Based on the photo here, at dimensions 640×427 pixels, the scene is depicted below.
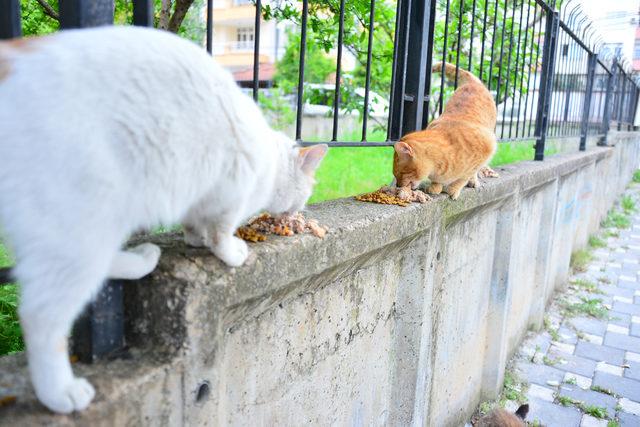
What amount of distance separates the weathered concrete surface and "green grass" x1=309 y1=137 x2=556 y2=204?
1.28 meters

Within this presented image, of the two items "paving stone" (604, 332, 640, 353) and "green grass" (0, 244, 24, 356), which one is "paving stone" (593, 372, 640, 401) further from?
"green grass" (0, 244, 24, 356)

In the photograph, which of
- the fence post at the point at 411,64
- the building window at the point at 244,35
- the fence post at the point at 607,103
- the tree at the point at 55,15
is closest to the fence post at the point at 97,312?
the tree at the point at 55,15

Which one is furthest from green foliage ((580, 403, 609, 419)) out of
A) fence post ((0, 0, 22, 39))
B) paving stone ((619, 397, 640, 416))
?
fence post ((0, 0, 22, 39))

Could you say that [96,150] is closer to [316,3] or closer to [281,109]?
[316,3]

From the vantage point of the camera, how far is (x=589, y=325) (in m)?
4.86

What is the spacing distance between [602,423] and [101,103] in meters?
3.67

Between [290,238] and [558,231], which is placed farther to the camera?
[558,231]

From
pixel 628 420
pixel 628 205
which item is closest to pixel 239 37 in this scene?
pixel 628 205

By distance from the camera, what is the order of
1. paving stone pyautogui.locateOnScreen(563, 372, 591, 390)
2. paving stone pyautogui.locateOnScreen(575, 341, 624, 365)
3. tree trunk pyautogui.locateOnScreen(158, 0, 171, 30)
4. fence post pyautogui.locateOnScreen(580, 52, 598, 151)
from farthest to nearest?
1. fence post pyautogui.locateOnScreen(580, 52, 598, 151)
2. paving stone pyautogui.locateOnScreen(575, 341, 624, 365)
3. paving stone pyautogui.locateOnScreen(563, 372, 591, 390)
4. tree trunk pyautogui.locateOnScreen(158, 0, 171, 30)

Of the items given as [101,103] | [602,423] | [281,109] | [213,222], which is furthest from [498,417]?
[281,109]

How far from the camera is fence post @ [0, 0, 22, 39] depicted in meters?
1.17

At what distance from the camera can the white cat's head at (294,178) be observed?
5.52ft

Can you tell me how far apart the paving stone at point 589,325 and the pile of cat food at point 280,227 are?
3982 mm

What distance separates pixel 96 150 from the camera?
3.10ft
